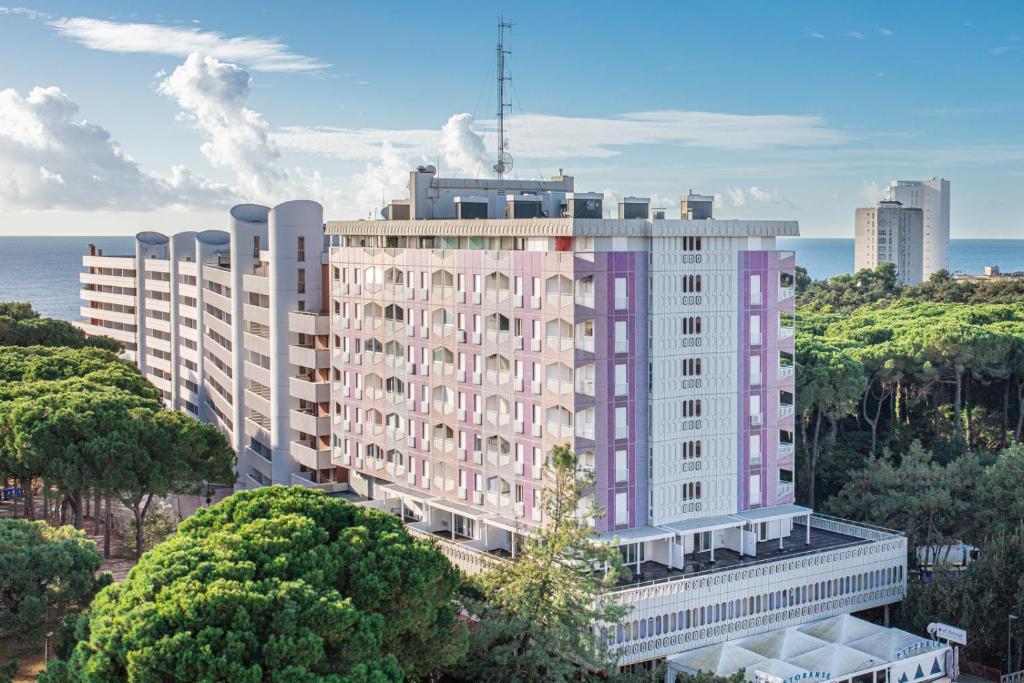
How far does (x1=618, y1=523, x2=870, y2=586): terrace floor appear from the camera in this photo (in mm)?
52969

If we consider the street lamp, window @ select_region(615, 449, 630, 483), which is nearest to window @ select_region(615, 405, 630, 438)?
window @ select_region(615, 449, 630, 483)

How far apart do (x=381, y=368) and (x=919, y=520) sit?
29.0m

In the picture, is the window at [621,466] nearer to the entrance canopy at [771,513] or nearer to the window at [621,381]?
the window at [621,381]

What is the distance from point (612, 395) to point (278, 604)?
Result: 21.5 meters

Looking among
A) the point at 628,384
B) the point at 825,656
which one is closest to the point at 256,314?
the point at 628,384

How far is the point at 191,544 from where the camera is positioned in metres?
39.1

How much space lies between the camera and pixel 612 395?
2100 inches

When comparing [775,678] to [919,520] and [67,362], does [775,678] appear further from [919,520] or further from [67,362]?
[67,362]

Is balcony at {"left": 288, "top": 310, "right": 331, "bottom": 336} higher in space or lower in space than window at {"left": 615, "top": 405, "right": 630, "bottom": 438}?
higher

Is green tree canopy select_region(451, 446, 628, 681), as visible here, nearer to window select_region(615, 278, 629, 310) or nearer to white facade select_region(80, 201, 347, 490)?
window select_region(615, 278, 629, 310)

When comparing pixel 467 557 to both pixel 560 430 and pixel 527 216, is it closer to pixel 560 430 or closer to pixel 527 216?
pixel 560 430

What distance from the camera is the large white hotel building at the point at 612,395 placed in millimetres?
52750

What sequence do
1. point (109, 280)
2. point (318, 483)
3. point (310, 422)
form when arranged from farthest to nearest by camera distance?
1. point (109, 280)
2. point (318, 483)
3. point (310, 422)

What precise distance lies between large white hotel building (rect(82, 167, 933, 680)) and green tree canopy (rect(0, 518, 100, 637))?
16608 mm
